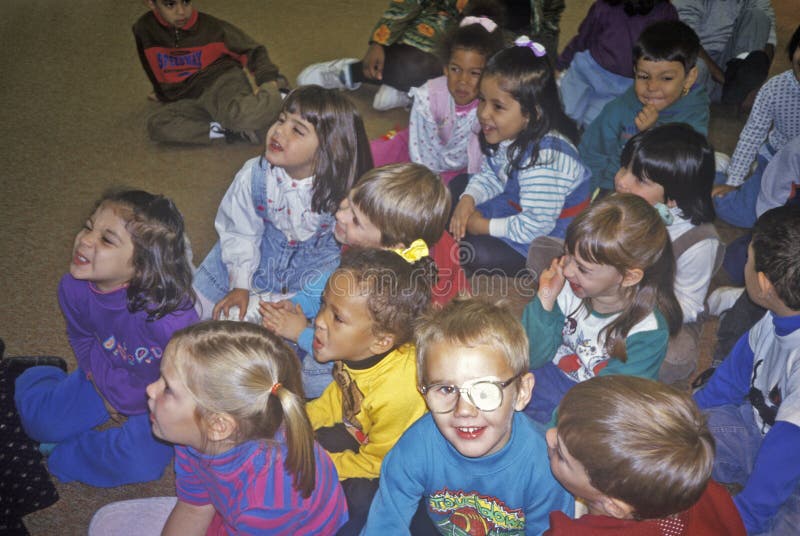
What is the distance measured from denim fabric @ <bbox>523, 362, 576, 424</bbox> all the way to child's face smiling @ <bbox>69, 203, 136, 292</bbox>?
1.04m

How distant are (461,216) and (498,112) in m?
0.35

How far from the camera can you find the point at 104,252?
1.64 meters

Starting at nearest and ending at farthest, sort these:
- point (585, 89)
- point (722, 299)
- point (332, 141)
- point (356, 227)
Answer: point (356, 227)
point (332, 141)
point (722, 299)
point (585, 89)

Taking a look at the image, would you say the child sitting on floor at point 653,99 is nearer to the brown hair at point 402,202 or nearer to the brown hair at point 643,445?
the brown hair at point 402,202

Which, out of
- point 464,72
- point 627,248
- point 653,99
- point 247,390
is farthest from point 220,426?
point 653,99

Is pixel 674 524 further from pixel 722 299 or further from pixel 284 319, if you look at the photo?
pixel 722 299

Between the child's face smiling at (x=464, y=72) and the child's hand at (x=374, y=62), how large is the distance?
79cm

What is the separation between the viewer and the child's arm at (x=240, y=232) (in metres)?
2.02

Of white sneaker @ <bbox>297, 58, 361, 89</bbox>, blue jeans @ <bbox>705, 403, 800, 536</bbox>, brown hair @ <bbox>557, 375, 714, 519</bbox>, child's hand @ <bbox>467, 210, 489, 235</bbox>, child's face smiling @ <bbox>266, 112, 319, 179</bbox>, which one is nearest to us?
brown hair @ <bbox>557, 375, 714, 519</bbox>

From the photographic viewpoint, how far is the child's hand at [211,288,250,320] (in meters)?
1.96

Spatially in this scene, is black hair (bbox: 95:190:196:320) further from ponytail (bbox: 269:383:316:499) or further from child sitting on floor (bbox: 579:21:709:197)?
child sitting on floor (bbox: 579:21:709:197)

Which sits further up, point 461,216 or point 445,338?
point 445,338

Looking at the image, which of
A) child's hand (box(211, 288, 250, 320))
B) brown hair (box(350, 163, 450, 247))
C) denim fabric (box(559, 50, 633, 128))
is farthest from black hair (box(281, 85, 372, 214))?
denim fabric (box(559, 50, 633, 128))

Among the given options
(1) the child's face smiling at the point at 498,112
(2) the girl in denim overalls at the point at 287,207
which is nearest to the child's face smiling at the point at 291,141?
(2) the girl in denim overalls at the point at 287,207
